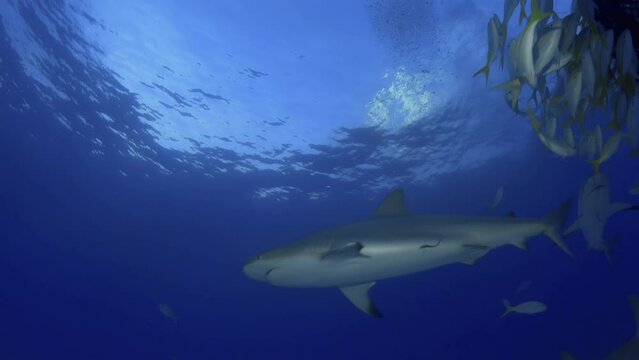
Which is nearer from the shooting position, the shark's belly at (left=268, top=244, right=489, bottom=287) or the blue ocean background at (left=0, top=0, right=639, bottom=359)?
the shark's belly at (left=268, top=244, right=489, bottom=287)

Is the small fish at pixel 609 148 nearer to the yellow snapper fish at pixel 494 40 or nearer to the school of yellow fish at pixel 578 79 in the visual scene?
the school of yellow fish at pixel 578 79

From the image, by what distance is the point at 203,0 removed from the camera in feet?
51.5

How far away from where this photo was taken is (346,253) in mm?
3512

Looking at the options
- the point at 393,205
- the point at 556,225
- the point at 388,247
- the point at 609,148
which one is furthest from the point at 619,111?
the point at 388,247

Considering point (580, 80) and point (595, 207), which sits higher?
point (580, 80)

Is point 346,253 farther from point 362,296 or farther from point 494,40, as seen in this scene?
point 494,40

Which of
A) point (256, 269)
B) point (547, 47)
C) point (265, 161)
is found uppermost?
point (265, 161)

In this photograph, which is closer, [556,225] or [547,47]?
[547,47]

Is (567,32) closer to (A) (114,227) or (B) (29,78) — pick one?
(B) (29,78)

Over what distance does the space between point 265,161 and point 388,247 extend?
23.0 meters

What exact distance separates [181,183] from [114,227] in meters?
11.1

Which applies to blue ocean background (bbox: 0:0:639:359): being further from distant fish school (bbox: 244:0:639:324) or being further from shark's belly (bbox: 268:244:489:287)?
shark's belly (bbox: 268:244:489:287)

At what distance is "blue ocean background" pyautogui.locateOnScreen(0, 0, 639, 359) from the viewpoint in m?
17.2

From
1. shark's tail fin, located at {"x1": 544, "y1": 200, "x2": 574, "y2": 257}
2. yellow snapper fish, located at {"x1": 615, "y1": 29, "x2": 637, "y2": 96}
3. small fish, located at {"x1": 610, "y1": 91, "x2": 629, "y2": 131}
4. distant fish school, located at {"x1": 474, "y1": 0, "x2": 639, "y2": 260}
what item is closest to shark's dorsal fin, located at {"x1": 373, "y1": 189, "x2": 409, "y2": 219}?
shark's tail fin, located at {"x1": 544, "y1": 200, "x2": 574, "y2": 257}
